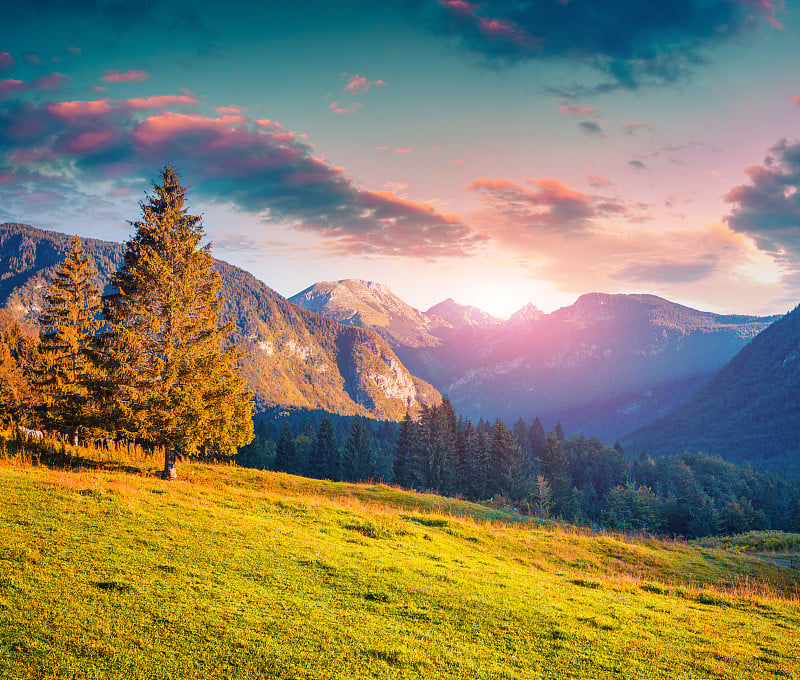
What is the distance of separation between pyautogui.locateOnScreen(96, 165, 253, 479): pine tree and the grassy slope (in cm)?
325

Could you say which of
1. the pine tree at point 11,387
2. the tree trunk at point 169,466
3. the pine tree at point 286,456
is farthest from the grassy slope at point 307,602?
the pine tree at point 286,456

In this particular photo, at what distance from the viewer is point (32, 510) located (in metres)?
13.3

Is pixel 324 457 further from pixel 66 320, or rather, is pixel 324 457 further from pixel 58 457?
pixel 58 457

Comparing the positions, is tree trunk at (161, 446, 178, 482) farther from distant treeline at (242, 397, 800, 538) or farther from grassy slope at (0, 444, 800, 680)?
distant treeline at (242, 397, 800, 538)

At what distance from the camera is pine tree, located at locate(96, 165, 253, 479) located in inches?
883

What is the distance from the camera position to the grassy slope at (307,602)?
7746mm

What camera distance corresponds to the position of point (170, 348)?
941 inches

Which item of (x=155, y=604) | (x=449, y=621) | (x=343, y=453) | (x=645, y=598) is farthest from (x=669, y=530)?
(x=155, y=604)

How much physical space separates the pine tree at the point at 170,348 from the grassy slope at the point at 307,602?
325 cm

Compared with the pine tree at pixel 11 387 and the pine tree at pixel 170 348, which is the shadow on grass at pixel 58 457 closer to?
the pine tree at pixel 170 348

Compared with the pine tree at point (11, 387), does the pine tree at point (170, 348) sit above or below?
above

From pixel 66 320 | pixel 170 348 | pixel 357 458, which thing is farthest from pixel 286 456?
pixel 170 348

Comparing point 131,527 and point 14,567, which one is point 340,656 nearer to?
point 14,567

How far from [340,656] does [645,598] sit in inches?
533
